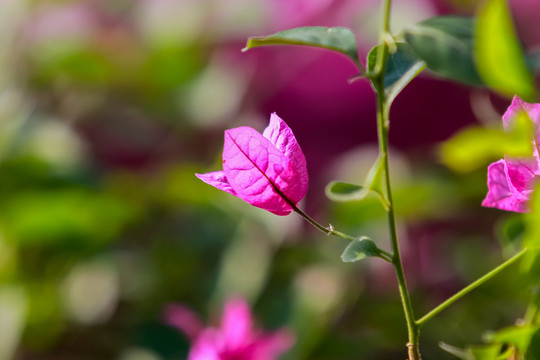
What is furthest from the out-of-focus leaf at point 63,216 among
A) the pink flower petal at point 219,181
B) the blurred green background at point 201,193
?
the pink flower petal at point 219,181

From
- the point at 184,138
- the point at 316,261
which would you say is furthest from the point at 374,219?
the point at 184,138

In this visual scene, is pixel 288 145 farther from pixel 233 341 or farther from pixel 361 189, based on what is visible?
pixel 233 341

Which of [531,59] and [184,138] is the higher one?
[184,138]

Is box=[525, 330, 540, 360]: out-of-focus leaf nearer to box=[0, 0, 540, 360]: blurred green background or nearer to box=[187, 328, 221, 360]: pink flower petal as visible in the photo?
box=[187, 328, 221, 360]: pink flower petal

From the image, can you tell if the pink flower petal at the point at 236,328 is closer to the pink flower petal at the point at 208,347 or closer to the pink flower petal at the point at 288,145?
the pink flower petal at the point at 208,347

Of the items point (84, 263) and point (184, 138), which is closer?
point (84, 263)

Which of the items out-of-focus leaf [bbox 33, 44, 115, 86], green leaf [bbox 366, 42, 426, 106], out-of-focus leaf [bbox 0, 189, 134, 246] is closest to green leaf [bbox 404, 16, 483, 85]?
green leaf [bbox 366, 42, 426, 106]

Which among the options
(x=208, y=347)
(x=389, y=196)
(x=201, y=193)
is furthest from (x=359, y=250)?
(x=201, y=193)

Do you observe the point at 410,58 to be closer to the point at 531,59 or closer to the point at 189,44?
the point at 531,59
